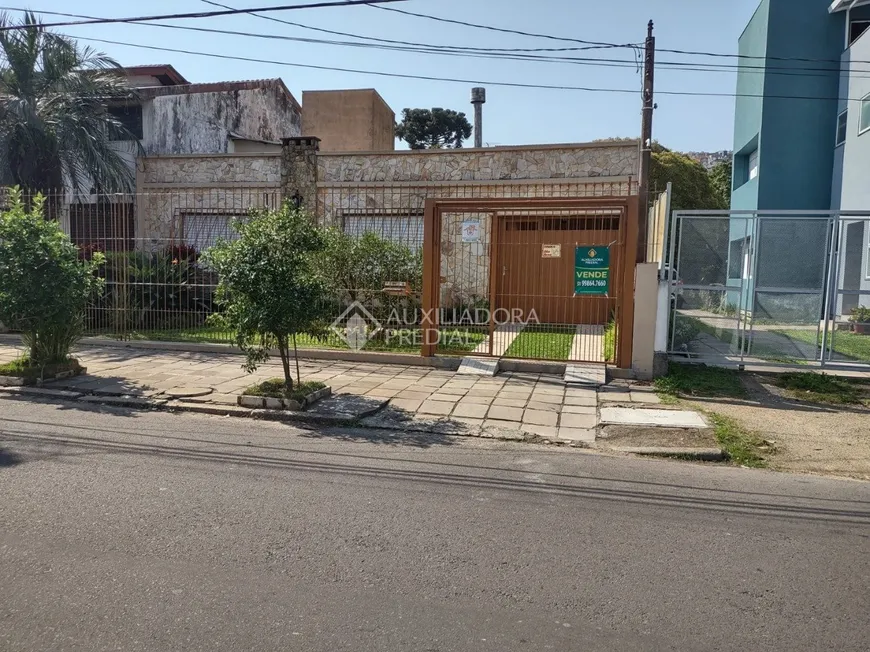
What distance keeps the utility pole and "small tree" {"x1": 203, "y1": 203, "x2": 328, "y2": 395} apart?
4.65 m

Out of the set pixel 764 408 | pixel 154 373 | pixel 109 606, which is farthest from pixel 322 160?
pixel 109 606

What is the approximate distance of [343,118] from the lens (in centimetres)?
1994

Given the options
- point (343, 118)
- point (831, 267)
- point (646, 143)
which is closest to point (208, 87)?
point (343, 118)

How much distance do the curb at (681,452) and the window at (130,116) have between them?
19892 mm

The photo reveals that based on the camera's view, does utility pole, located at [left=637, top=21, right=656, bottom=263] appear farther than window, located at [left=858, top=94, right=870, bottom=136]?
No

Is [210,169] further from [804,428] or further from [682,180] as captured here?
[682,180]

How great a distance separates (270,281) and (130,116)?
17060mm

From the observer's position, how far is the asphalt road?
288 cm

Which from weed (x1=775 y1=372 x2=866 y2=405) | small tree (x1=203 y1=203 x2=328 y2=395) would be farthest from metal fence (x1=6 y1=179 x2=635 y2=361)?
weed (x1=775 y1=372 x2=866 y2=405)

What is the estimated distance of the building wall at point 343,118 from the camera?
1975 centimetres

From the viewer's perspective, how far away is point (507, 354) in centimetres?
1016

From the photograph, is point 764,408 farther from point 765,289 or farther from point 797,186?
point 797,186

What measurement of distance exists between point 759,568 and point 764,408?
475 cm

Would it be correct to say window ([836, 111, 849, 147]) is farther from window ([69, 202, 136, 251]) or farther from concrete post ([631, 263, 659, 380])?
window ([69, 202, 136, 251])
